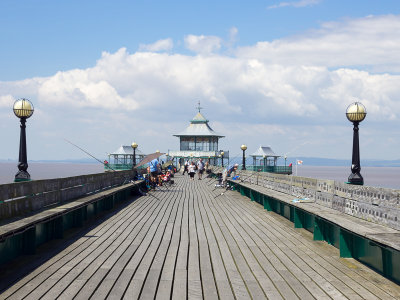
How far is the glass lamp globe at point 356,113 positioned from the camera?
1488 centimetres

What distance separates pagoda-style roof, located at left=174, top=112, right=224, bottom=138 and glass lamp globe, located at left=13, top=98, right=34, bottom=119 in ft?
185

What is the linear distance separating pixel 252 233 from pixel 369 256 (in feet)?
12.1

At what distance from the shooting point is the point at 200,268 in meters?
7.52

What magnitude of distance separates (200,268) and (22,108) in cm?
933

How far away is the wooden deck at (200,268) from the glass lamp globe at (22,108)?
15.4ft

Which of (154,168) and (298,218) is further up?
(154,168)

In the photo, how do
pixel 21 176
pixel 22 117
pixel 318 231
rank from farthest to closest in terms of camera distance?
pixel 22 117 → pixel 21 176 → pixel 318 231

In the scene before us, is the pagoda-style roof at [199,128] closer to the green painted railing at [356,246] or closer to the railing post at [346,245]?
the green painted railing at [356,246]

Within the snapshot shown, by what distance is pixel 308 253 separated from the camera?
8.85 metres

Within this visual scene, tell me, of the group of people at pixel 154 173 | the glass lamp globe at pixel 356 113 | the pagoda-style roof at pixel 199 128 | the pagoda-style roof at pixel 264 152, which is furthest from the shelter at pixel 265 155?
the glass lamp globe at pixel 356 113

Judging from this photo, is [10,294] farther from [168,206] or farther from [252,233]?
[168,206]

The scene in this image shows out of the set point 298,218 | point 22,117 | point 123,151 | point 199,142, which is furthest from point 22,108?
point 123,151

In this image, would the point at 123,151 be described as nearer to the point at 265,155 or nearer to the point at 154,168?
the point at 265,155

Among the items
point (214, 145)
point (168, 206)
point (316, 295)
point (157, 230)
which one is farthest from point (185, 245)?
point (214, 145)
